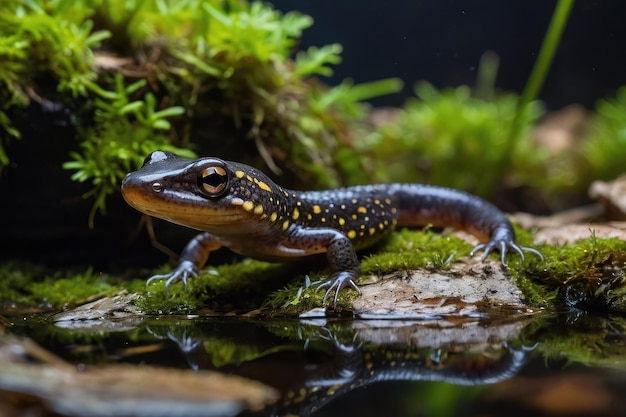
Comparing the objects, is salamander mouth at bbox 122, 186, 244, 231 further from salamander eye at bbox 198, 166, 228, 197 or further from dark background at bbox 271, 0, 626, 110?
dark background at bbox 271, 0, 626, 110

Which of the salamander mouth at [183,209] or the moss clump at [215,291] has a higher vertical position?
the salamander mouth at [183,209]

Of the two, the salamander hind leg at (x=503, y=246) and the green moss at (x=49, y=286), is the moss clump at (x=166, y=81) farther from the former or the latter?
the salamander hind leg at (x=503, y=246)

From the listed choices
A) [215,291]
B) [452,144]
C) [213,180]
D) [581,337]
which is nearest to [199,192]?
[213,180]

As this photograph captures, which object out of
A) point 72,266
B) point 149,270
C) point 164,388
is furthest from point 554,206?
point 164,388

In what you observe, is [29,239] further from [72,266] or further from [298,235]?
[298,235]

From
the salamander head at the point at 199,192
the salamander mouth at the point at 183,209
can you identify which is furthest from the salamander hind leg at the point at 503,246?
the salamander mouth at the point at 183,209

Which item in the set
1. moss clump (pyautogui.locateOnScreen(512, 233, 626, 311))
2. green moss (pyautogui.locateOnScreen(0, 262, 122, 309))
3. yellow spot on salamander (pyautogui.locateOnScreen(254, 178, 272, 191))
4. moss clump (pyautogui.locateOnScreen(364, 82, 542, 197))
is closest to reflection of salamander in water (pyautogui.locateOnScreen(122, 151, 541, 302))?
yellow spot on salamander (pyautogui.locateOnScreen(254, 178, 272, 191))

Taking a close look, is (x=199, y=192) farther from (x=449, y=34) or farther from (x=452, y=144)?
(x=452, y=144)
